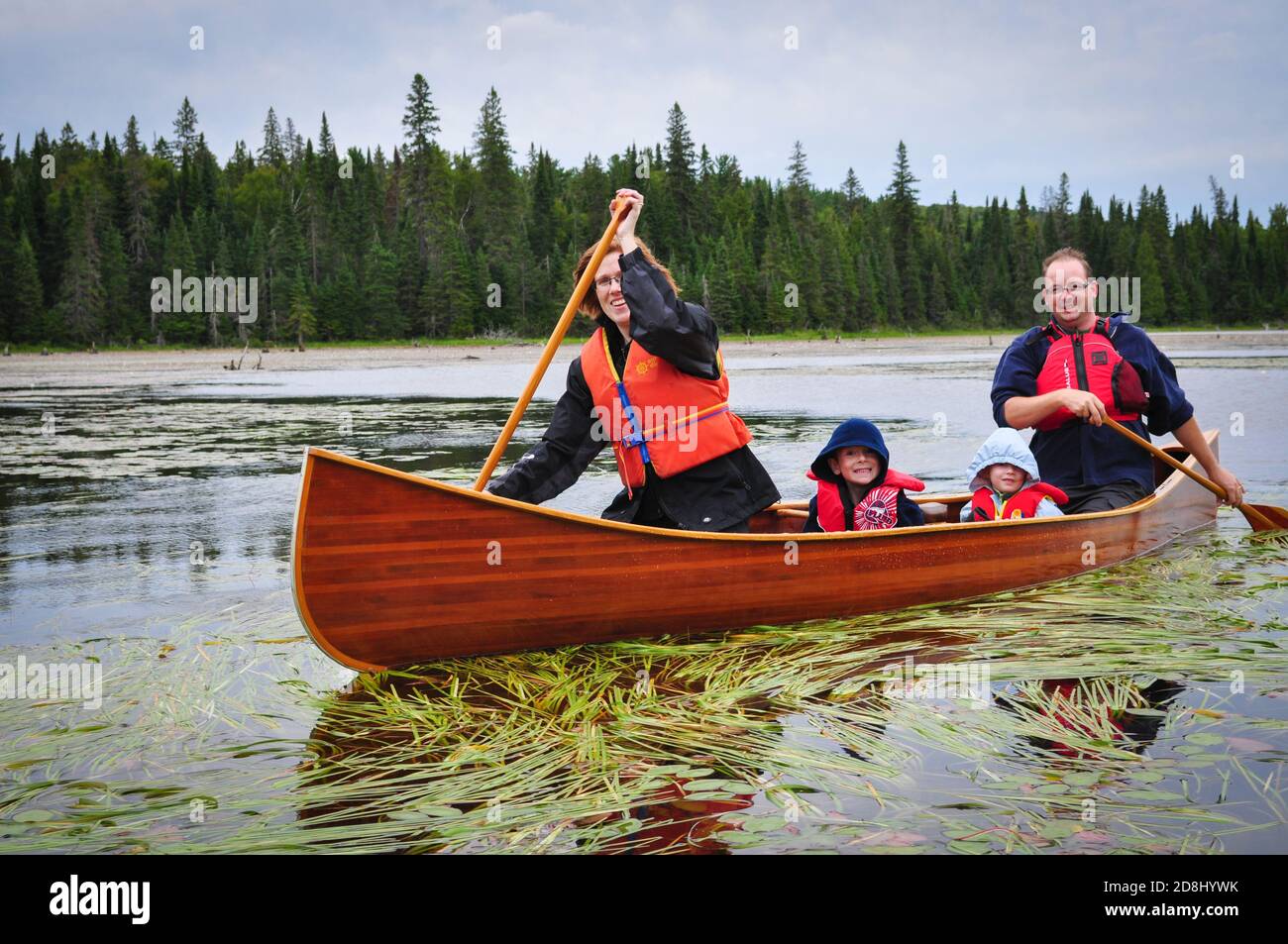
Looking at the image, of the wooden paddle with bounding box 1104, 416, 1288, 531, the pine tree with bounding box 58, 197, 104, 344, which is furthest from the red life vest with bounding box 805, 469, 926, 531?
the pine tree with bounding box 58, 197, 104, 344

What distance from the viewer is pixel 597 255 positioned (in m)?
4.02

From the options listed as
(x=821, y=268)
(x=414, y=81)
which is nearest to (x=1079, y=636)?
(x=821, y=268)

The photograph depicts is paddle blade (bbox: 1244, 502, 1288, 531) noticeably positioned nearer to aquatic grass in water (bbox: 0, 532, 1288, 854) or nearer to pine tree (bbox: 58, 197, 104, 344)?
aquatic grass in water (bbox: 0, 532, 1288, 854)

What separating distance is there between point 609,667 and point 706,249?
6923 cm

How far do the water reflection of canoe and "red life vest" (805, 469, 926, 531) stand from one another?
0.84ft

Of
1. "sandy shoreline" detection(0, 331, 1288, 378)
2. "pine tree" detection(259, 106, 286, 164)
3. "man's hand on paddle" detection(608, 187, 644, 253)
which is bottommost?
"man's hand on paddle" detection(608, 187, 644, 253)

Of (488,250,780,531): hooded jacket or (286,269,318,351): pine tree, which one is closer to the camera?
(488,250,780,531): hooded jacket

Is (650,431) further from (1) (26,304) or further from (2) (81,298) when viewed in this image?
(1) (26,304)

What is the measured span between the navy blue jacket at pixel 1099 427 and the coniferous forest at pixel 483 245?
46.3 metres

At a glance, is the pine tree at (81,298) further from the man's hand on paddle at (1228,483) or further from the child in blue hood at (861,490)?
the man's hand on paddle at (1228,483)

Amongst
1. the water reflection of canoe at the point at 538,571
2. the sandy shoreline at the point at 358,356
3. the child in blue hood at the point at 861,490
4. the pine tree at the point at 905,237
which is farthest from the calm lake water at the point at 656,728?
the pine tree at the point at 905,237

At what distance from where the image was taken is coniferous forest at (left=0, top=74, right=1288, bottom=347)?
190ft

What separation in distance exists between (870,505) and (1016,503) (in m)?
0.86
